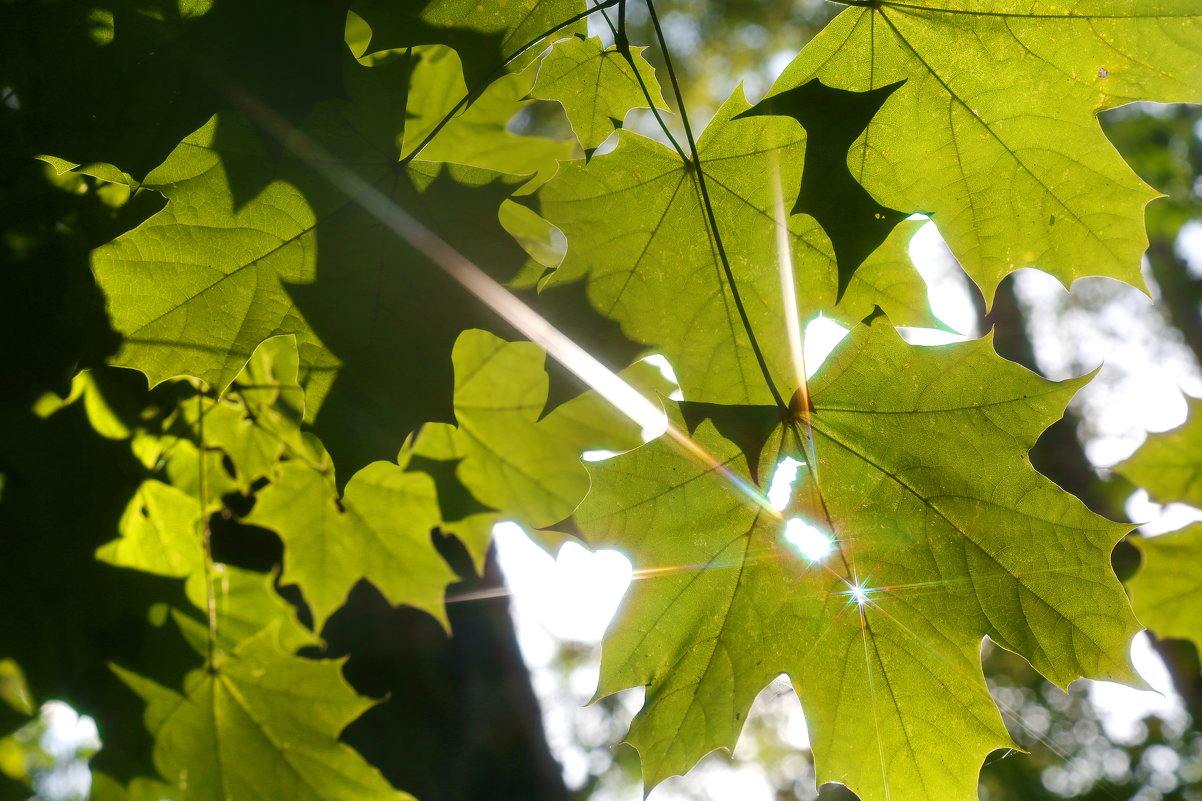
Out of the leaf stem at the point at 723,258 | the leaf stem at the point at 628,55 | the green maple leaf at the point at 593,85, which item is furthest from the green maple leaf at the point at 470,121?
the leaf stem at the point at 723,258

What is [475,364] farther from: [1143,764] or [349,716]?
[1143,764]

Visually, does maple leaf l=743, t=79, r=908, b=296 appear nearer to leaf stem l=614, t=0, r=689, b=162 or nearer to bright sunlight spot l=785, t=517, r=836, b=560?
leaf stem l=614, t=0, r=689, b=162

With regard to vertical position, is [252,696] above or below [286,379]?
below

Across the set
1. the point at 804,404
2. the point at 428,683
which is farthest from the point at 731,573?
the point at 428,683

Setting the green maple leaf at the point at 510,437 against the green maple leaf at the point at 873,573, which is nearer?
the green maple leaf at the point at 873,573

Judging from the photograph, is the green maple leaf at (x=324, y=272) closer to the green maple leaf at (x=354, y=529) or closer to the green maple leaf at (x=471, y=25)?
the green maple leaf at (x=471, y=25)

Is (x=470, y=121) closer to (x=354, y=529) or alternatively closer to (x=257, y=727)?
(x=354, y=529)
